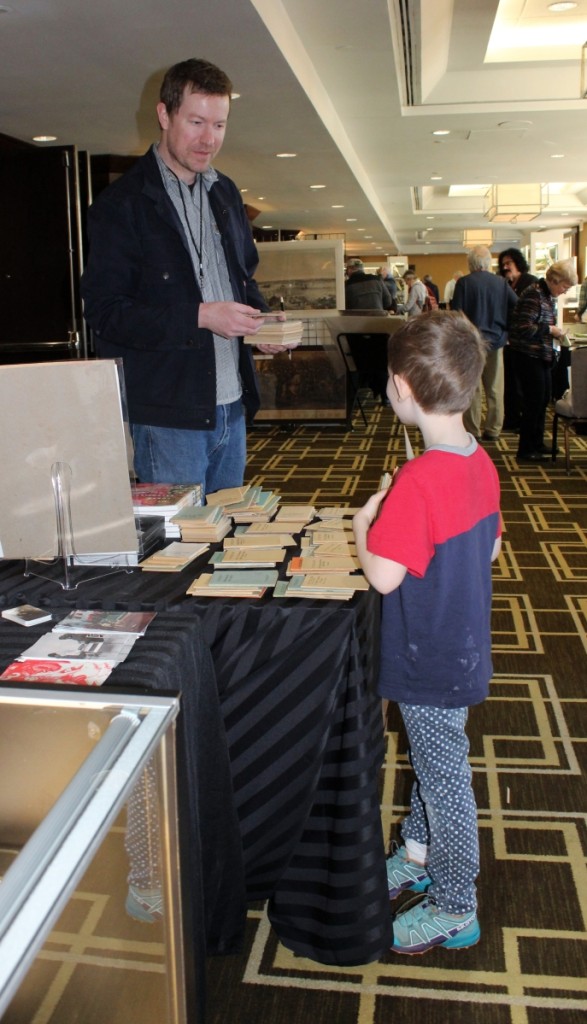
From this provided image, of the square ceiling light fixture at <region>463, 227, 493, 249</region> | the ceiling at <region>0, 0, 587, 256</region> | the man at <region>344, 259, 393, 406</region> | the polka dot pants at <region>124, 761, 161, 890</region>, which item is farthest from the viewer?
the square ceiling light fixture at <region>463, 227, 493, 249</region>

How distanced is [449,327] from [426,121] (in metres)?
7.41

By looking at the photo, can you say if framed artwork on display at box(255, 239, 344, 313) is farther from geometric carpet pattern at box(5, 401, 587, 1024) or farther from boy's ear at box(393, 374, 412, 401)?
boy's ear at box(393, 374, 412, 401)

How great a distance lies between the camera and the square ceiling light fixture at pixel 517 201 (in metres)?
13.6

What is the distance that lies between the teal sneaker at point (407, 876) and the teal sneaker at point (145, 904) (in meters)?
1.10

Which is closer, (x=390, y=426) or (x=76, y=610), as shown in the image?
(x=76, y=610)

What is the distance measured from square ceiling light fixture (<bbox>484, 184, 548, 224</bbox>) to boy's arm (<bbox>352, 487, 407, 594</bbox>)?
42.8 feet

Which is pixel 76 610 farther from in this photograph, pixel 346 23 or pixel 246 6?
pixel 346 23

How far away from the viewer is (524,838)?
83.6 inches

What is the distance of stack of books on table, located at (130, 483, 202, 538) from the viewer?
198 cm

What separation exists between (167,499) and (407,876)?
3.12 feet

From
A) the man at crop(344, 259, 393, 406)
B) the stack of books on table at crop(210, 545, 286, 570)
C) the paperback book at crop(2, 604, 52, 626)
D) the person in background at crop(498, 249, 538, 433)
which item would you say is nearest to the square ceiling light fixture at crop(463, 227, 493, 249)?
the man at crop(344, 259, 393, 406)

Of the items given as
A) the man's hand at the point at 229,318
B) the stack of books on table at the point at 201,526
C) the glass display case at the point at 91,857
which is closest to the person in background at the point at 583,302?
the man's hand at the point at 229,318

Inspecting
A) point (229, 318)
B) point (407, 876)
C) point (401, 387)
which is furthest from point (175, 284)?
point (407, 876)

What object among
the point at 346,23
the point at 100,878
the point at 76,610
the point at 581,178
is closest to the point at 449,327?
the point at 76,610
